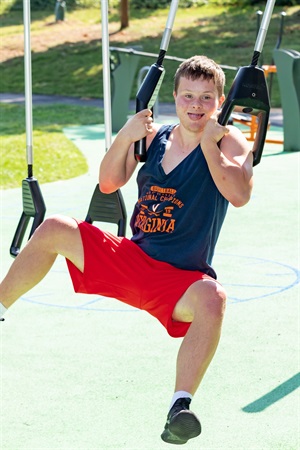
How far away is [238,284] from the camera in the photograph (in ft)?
22.2

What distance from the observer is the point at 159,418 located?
14.6ft

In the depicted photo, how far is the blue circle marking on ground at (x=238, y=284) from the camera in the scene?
634 centimetres

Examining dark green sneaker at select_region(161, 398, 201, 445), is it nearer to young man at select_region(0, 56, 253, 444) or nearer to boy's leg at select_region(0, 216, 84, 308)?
young man at select_region(0, 56, 253, 444)

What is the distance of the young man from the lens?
12.9 feet

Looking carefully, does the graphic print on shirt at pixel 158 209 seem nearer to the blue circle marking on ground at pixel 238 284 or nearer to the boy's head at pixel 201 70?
the boy's head at pixel 201 70

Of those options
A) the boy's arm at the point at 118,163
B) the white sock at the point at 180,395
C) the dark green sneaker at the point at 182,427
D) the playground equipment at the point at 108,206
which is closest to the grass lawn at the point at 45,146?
the playground equipment at the point at 108,206

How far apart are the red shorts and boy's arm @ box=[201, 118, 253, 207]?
13.5 inches

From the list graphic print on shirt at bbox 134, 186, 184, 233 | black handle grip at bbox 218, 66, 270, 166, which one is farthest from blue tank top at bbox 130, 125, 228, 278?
black handle grip at bbox 218, 66, 270, 166

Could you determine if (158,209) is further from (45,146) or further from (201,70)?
(45,146)

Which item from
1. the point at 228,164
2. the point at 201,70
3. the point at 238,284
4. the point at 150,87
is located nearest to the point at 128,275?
the point at 228,164

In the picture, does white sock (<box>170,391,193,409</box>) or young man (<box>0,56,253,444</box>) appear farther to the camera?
young man (<box>0,56,253,444</box>)

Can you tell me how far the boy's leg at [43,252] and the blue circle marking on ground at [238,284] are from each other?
2168mm

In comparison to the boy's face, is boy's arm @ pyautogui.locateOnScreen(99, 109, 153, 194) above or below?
below

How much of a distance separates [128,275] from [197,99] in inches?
29.4
